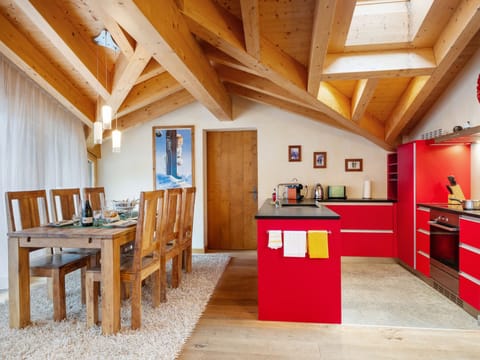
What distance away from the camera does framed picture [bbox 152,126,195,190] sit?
4945 millimetres

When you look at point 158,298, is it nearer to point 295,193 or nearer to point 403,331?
point 403,331

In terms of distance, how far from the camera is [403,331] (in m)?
2.28

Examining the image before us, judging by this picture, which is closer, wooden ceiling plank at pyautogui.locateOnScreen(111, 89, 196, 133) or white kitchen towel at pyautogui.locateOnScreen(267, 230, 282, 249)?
white kitchen towel at pyautogui.locateOnScreen(267, 230, 282, 249)

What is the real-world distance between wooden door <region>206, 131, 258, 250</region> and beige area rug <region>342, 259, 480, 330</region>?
1.90 metres

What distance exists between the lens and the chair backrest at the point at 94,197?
358 centimetres

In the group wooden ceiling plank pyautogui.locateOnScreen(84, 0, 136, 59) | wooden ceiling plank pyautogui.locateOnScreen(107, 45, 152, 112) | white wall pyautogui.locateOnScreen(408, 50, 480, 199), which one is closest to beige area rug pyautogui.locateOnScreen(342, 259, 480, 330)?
white wall pyautogui.locateOnScreen(408, 50, 480, 199)

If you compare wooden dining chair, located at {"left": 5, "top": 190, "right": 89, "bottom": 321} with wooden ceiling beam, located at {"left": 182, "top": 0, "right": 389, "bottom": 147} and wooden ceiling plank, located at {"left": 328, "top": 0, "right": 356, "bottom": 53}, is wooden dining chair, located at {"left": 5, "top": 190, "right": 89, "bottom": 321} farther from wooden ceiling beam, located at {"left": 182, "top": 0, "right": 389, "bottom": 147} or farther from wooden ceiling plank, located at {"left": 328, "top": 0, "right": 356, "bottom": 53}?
wooden ceiling plank, located at {"left": 328, "top": 0, "right": 356, "bottom": 53}

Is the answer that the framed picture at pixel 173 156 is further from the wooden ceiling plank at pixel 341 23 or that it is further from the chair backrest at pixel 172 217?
the wooden ceiling plank at pixel 341 23

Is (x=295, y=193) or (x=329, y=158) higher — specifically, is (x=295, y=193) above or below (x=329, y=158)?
below

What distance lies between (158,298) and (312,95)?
2599 millimetres

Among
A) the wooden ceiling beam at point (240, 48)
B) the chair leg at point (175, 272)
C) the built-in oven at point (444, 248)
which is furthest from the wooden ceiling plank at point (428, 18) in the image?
the chair leg at point (175, 272)

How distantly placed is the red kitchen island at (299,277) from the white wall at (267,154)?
7.85 ft

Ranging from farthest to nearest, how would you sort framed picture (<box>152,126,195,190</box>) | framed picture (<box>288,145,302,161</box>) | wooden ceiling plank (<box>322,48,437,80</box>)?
framed picture (<box>152,126,195,190</box>) < framed picture (<box>288,145,302,161</box>) < wooden ceiling plank (<box>322,48,437,80</box>)

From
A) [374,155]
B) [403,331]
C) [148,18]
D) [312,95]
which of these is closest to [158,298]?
[403,331]
